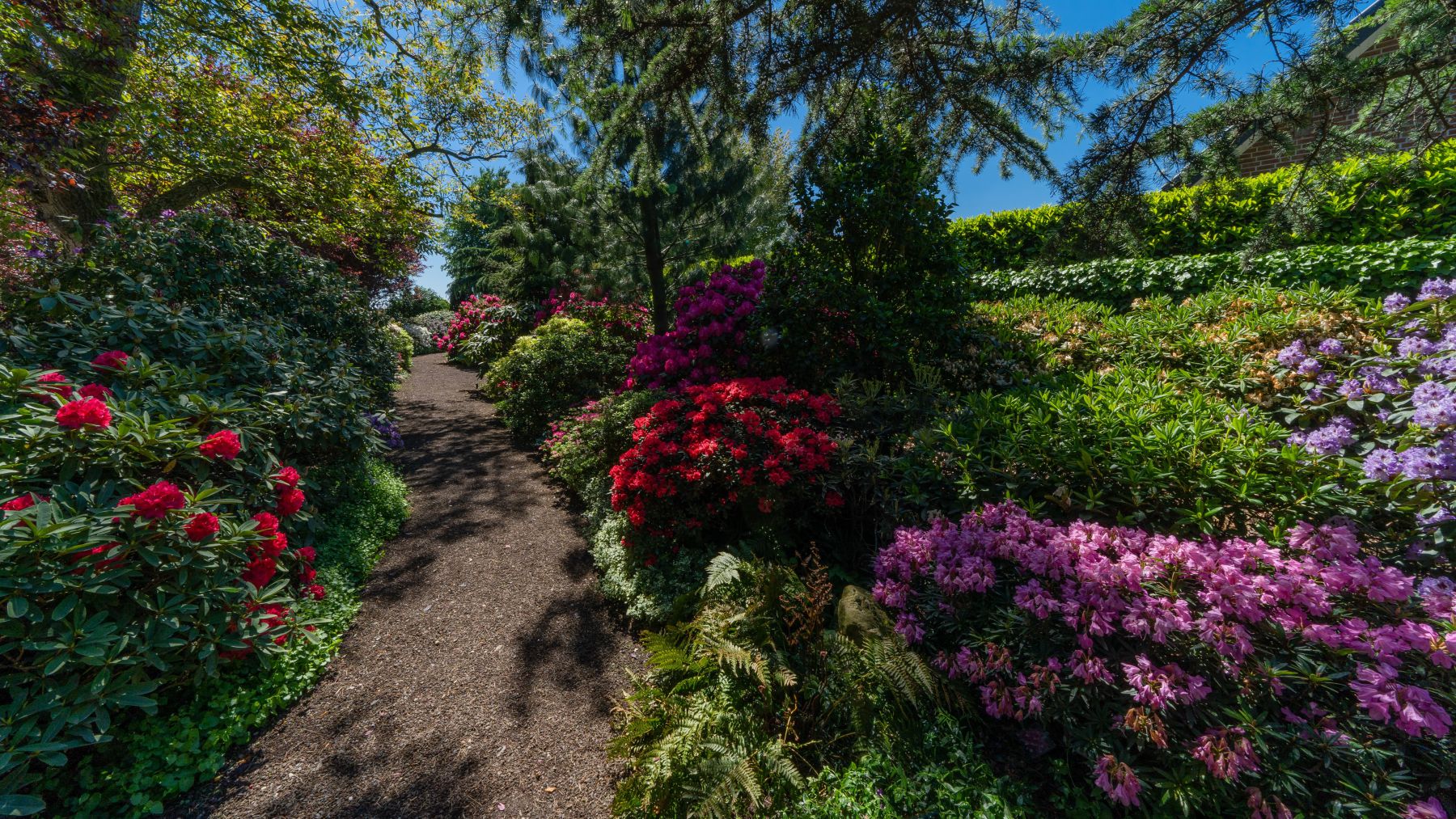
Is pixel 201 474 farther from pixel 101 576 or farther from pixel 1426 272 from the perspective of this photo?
pixel 1426 272

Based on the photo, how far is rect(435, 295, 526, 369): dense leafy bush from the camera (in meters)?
11.8

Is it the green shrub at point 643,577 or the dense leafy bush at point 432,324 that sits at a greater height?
the dense leafy bush at point 432,324

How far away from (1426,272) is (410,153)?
46.1 feet

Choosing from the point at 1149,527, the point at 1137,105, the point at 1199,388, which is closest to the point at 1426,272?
the point at 1199,388

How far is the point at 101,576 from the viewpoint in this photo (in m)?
2.15

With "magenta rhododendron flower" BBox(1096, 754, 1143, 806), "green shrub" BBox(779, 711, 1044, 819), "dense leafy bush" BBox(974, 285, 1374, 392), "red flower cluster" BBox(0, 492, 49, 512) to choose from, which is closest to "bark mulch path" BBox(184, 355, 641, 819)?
"green shrub" BBox(779, 711, 1044, 819)

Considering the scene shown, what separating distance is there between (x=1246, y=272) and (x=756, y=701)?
7925 mm

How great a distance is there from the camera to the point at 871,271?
457 cm

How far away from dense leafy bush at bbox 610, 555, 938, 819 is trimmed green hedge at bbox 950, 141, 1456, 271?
10.4ft

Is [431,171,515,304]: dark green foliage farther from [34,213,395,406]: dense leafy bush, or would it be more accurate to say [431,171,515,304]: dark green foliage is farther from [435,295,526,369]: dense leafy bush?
[34,213,395,406]: dense leafy bush

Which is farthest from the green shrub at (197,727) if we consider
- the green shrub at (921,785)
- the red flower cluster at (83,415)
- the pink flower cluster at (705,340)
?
the pink flower cluster at (705,340)

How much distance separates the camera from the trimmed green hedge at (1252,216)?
11.2ft

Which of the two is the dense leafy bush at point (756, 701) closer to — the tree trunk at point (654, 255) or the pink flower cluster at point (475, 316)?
the tree trunk at point (654, 255)

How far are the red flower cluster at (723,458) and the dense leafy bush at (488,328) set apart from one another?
31.0ft
